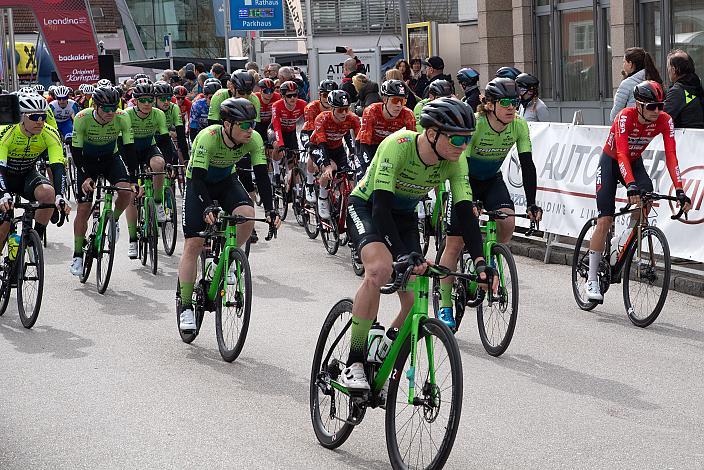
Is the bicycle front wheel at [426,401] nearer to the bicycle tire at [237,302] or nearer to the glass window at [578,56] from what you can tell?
the bicycle tire at [237,302]

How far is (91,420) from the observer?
289 inches

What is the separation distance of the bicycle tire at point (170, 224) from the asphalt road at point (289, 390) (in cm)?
252

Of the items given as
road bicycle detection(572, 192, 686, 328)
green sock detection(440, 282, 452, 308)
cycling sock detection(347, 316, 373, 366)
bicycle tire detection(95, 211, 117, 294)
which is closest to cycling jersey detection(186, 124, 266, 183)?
green sock detection(440, 282, 452, 308)

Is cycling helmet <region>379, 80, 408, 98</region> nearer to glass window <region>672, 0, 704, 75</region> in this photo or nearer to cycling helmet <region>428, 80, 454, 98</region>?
cycling helmet <region>428, 80, 454, 98</region>

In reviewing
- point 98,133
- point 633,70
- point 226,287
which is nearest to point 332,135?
point 98,133

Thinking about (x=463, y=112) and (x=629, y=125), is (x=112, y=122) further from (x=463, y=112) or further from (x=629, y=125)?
(x=463, y=112)

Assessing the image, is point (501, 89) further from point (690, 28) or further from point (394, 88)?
point (690, 28)

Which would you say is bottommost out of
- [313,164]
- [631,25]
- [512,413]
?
[512,413]

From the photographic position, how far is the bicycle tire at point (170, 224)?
14461mm

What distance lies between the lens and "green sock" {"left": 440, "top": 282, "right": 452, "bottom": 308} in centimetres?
906

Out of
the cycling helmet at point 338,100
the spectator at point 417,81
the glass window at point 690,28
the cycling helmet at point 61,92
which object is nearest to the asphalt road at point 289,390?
the cycling helmet at point 338,100

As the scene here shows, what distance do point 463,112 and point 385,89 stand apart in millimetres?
6549

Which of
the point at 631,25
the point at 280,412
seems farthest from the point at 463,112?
the point at 631,25

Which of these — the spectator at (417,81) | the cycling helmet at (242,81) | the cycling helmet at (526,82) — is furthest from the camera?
the spectator at (417,81)
